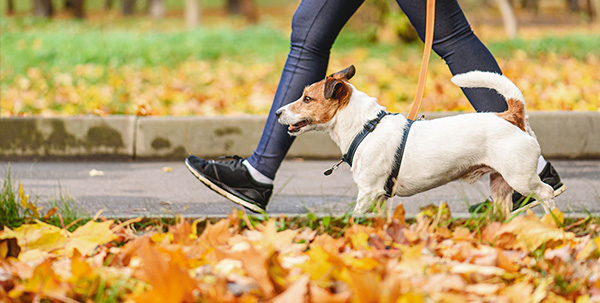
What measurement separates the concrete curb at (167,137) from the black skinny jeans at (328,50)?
6.21ft

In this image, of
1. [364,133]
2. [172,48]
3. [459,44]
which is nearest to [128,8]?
[172,48]

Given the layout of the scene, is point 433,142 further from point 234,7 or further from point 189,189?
point 234,7

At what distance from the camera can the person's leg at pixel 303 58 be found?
319 centimetres

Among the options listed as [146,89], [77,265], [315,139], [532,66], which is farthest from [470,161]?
[532,66]

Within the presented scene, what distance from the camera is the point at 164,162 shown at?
5215mm

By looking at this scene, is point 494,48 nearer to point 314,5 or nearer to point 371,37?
point 371,37

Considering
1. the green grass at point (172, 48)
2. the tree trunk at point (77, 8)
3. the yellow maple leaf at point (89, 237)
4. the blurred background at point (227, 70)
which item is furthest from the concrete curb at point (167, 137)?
the tree trunk at point (77, 8)

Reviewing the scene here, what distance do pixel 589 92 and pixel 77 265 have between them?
20.0ft

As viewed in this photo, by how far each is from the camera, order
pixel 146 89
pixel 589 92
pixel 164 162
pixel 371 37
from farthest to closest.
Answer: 1. pixel 371 37
2. pixel 146 89
3. pixel 589 92
4. pixel 164 162

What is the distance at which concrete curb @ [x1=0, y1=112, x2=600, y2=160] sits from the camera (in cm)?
517

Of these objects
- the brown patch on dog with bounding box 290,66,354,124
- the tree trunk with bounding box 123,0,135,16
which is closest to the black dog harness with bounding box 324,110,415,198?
the brown patch on dog with bounding box 290,66,354,124

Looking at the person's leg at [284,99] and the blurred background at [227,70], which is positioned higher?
the person's leg at [284,99]

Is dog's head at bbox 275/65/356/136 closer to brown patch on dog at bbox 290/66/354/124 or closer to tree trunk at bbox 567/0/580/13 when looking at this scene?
brown patch on dog at bbox 290/66/354/124

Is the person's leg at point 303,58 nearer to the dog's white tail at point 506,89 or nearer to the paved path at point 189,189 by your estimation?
the paved path at point 189,189
